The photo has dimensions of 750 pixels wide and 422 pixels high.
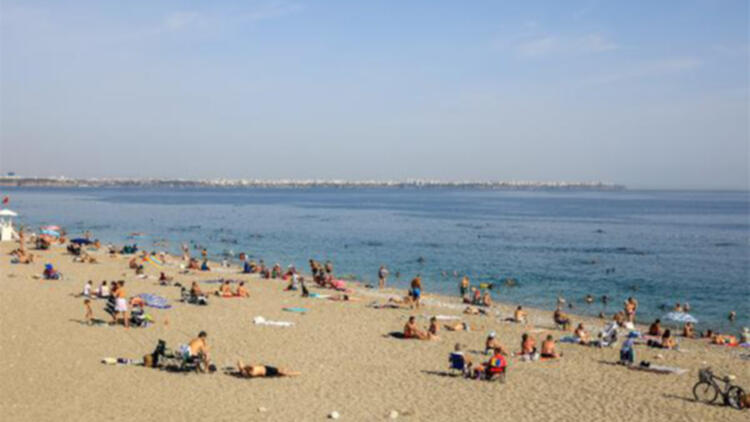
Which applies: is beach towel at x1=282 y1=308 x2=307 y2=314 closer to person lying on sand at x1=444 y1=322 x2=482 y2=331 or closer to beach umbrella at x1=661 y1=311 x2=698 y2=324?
person lying on sand at x1=444 y1=322 x2=482 y2=331

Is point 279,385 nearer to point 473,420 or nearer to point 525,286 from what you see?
point 473,420

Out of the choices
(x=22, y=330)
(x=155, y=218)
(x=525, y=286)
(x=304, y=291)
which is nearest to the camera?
(x=22, y=330)

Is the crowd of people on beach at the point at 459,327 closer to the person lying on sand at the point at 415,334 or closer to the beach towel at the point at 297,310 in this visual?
the person lying on sand at the point at 415,334

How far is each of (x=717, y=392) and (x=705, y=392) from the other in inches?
17.0

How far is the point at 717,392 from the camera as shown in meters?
13.8

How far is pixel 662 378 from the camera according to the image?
15.9 metres

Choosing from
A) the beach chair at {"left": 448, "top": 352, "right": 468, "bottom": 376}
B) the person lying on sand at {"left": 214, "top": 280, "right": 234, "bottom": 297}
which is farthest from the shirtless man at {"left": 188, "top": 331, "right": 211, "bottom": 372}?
the person lying on sand at {"left": 214, "top": 280, "right": 234, "bottom": 297}

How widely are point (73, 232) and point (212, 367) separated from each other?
179 ft

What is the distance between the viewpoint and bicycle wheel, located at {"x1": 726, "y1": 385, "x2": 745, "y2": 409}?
44.2 feet

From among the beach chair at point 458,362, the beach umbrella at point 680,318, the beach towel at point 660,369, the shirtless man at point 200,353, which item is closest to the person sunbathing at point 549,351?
the beach towel at point 660,369

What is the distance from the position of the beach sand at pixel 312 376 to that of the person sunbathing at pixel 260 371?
231mm

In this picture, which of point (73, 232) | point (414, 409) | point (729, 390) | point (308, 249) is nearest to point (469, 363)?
point (414, 409)

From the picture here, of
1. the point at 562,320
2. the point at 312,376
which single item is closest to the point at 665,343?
the point at 562,320

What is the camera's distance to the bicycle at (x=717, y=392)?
13539 mm
